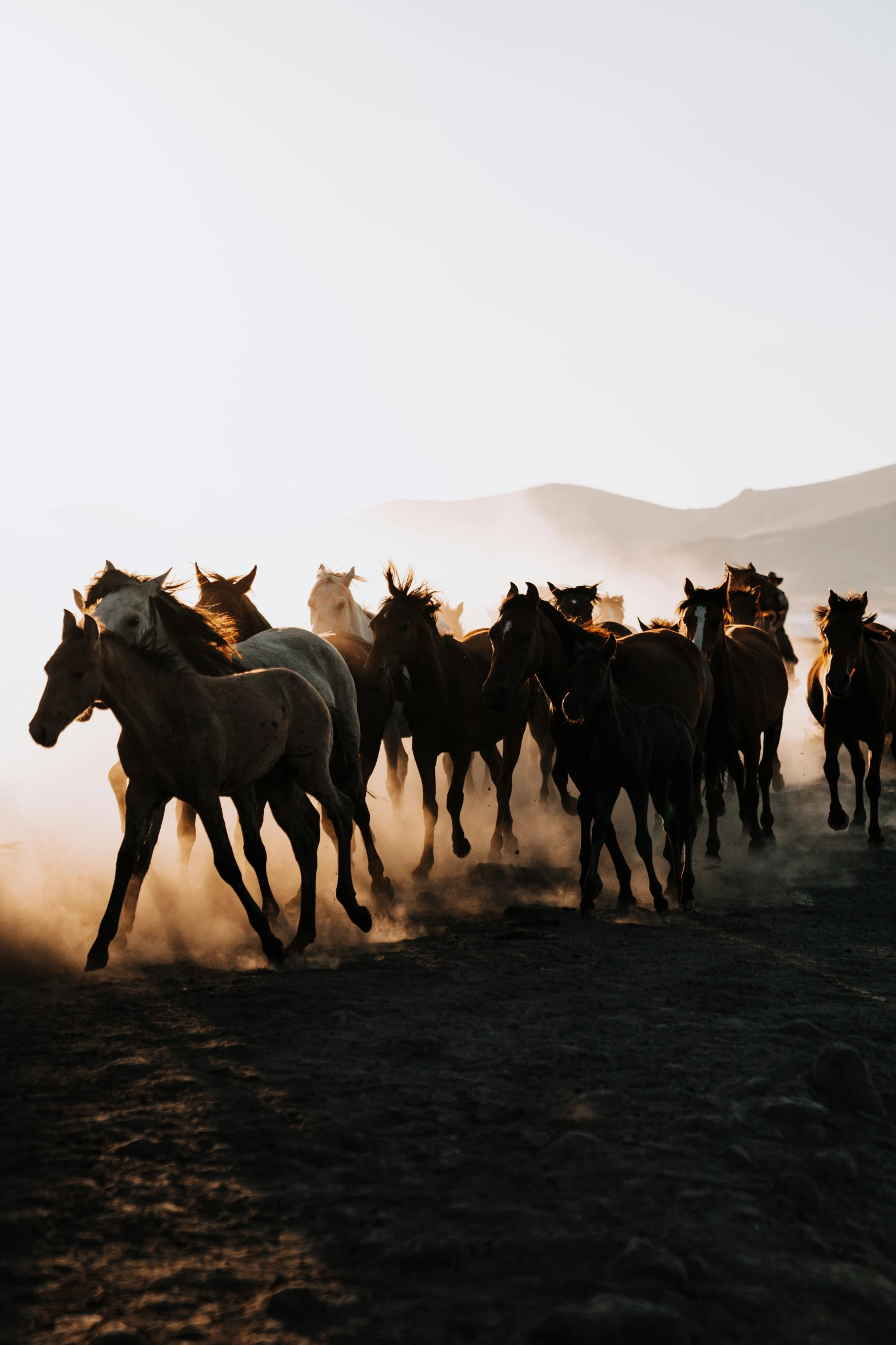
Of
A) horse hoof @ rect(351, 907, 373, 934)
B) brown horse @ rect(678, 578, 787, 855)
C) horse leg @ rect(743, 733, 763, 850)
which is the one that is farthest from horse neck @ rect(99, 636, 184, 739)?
horse leg @ rect(743, 733, 763, 850)

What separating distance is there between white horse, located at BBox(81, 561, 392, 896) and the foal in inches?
65.4

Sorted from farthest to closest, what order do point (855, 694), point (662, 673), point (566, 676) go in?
point (855, 694), point (662, 673), point (566, 676)

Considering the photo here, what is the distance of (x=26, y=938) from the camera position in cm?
624

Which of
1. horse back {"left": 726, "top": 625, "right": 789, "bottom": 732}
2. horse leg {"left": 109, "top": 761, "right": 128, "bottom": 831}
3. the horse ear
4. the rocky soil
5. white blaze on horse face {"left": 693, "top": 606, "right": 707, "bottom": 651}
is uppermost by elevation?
the horse ear

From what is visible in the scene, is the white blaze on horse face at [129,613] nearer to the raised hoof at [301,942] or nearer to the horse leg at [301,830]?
the horse leg at [301,830]

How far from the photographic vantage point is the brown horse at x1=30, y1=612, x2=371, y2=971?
5.50m

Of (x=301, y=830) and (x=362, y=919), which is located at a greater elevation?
(x=301, y=830)

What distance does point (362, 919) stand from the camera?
23.0 ft

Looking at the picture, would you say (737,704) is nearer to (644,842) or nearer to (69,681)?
(644,842)

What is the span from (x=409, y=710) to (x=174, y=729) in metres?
4.21

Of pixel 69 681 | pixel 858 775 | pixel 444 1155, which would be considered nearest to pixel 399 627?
pixel 69 681

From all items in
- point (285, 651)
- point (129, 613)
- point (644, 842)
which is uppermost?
point (129, 613)

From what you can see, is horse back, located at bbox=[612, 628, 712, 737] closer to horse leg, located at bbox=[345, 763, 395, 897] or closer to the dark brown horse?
horse leg, located at bbox=[345, 763, 395, 897]

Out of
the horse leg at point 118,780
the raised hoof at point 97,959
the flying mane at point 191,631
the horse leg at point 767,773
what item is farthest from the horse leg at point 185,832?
the horse leg at point 767,773
